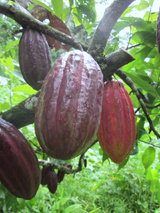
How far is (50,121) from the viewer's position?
1.34 feet

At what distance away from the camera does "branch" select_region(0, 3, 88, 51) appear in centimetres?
69

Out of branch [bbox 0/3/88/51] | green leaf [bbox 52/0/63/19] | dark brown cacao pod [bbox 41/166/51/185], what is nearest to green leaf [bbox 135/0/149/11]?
green leaf [bbox 52/0/63/19]

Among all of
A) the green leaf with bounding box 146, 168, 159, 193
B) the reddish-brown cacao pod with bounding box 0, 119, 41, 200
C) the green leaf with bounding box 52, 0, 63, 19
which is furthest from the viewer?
the green leaf with bounding box 146, 168, 159, 193

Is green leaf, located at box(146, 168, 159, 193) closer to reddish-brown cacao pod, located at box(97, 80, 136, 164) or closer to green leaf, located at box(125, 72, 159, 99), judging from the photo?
green leaf, located at box(125, 72, 159, 99)

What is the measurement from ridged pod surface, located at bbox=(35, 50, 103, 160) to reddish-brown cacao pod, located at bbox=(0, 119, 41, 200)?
235 millimetres

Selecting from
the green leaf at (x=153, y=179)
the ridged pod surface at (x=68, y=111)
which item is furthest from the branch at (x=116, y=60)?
the green leaf at (x=153, y=179)

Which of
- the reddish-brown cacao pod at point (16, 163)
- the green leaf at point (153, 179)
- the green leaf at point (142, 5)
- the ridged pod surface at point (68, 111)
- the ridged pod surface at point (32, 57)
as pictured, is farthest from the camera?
the green leaf at point (153, 179)

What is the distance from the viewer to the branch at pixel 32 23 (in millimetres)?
690

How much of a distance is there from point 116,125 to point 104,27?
0.36 m

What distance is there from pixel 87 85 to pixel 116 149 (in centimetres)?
33

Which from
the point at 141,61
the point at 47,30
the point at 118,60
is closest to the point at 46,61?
the point at 47,30

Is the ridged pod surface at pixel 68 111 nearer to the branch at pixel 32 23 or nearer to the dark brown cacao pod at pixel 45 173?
the branch at pixel 32 23

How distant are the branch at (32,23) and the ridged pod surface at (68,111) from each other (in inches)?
10.8

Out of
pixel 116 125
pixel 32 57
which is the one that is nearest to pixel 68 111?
pixel 116 125
